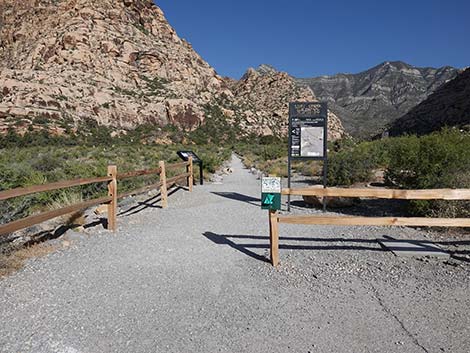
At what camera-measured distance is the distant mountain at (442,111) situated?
2189 inches

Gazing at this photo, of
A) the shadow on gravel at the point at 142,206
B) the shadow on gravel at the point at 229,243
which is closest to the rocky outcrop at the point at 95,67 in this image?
the shadow on gravel at the point at 142,206

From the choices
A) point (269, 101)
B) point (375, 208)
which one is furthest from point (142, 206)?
point (269, 101)

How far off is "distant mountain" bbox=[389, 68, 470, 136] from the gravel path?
5543 centimetres

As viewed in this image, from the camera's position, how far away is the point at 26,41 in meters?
63.4

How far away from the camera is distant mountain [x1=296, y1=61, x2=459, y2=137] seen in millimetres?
116562

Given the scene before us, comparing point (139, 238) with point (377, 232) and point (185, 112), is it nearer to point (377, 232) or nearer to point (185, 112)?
point (377, 232)

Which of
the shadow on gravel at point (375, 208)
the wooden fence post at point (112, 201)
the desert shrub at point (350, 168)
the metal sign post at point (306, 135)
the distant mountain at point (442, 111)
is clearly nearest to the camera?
the wooden fence post at point (112, 201)

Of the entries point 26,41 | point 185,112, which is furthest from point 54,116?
point 26,41

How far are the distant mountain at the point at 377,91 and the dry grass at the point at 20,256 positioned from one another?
328 feet

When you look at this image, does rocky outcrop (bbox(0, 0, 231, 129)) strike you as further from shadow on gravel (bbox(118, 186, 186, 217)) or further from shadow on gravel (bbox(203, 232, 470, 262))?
shadow on gravel (bbox(203, 232, 470, 262))

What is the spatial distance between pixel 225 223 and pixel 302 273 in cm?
319

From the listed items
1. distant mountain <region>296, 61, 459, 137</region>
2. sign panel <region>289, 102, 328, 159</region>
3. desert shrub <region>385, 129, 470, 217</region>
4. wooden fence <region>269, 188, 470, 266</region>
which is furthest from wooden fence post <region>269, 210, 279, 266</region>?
distant mountain <region>296, 61, 459, 137</region>

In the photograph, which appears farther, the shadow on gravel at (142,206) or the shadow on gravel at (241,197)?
the shadow on gravel at (241,197)

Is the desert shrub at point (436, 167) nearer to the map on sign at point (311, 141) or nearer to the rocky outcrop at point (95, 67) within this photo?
the map on sign at point (311, 141)
